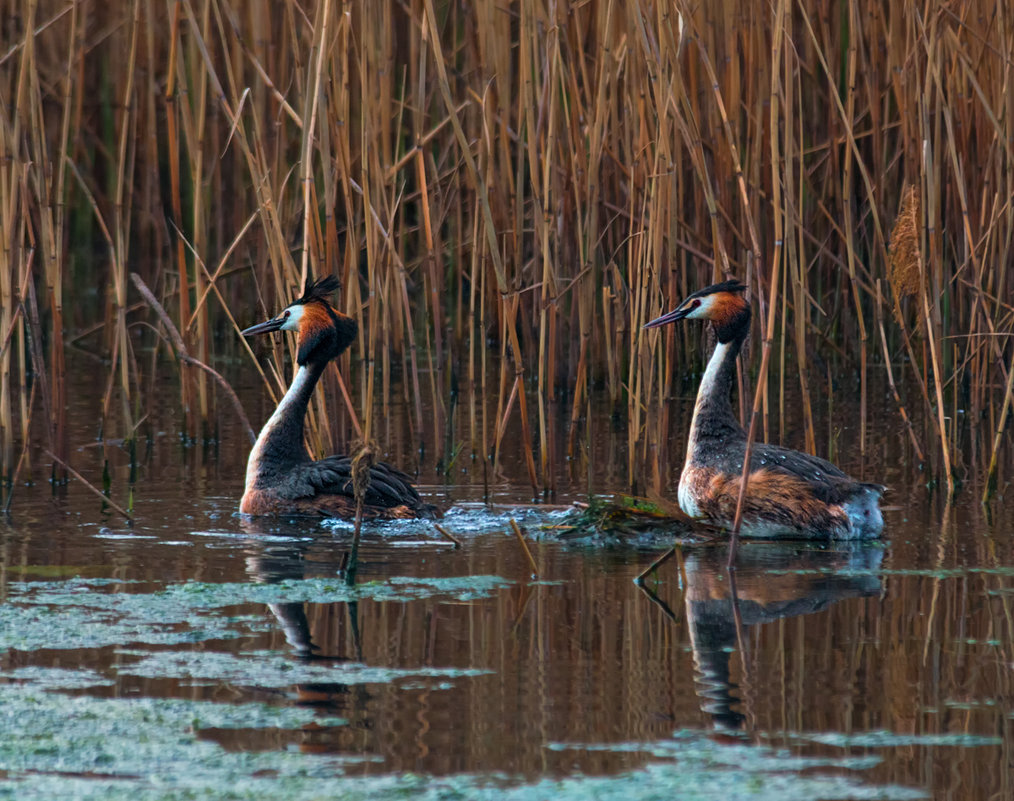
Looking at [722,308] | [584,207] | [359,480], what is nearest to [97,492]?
[359,480]

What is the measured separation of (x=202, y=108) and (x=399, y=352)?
2.67 m

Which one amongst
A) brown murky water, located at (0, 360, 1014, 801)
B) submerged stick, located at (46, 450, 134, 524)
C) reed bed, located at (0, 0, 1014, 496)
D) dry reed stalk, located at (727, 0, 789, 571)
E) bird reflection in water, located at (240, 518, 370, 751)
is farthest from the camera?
reed bed, located at (0, 0, 1014, 496)

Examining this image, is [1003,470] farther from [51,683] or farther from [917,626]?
[51,683]

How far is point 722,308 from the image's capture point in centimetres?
692

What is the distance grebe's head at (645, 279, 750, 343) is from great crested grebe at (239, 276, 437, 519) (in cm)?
139

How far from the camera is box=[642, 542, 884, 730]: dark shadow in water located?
13.5 feet

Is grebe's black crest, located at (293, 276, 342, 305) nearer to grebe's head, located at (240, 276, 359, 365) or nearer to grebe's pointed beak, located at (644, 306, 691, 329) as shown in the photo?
grebe's head, located at (240, 276, 359, 365)

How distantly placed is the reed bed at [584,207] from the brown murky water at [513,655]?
30.6 inches

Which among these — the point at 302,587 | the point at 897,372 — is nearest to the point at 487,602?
the point at 302,587

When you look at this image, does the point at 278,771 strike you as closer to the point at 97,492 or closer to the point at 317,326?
the point at 97,492

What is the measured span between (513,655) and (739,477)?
7.74 ft

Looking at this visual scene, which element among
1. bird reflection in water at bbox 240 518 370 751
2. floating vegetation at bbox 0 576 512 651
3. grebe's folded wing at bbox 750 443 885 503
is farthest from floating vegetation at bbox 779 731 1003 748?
grebe's folded wing at bbox 750 443 885 503

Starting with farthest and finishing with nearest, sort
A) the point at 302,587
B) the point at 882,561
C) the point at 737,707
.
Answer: the point at 882,561 < the point at 302,587 < the point at 737,707

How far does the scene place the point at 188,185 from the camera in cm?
1196
